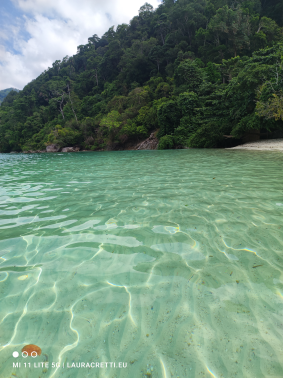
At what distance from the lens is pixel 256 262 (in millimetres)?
2090

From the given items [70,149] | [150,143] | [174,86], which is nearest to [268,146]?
[150,143]

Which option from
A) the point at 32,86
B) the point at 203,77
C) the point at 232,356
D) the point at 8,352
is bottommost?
the point at 8,352

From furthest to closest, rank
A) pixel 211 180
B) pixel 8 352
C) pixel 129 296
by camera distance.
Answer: pixel 211 180 → pixel 129 296 → pixel 8 352

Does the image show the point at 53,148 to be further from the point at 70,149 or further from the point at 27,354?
the point at 27,354

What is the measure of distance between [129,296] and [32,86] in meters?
98.8

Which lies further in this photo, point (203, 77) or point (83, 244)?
point (203, 77)

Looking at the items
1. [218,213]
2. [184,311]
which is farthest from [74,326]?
[218,213]

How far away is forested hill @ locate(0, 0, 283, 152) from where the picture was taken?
20.3 meters

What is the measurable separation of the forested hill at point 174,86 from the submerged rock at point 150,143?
1924 millimetres

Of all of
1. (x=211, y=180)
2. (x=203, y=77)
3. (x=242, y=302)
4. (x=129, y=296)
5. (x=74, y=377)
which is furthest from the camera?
(x=203, y=77)

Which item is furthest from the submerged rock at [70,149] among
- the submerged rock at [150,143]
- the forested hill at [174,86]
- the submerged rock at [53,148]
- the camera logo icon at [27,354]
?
the camera logo icon at [27,354]

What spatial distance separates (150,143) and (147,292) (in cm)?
Answer: 3198

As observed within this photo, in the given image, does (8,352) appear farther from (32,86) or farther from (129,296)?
(32,86)

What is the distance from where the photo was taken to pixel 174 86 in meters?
35.5
